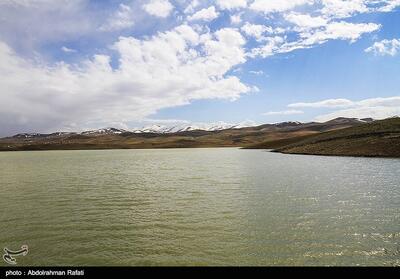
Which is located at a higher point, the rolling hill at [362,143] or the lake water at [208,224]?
the rolling hill at [362,143]

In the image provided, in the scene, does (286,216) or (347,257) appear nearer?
(347,257)

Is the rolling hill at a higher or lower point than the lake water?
higher

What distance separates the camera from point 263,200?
1086 inches

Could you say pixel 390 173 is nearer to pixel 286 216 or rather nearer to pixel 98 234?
pixel 286 216

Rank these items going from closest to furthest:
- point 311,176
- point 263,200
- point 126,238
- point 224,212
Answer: point 126,238
point 224,212
point 263,200
point 311,176

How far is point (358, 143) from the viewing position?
8112 centimetres

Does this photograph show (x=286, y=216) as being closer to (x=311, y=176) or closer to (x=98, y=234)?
(x=98, y=234)

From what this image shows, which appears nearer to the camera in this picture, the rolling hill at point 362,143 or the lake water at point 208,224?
the lake water at point 208,224

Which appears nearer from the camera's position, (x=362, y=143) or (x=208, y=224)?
(x=208, y=224)

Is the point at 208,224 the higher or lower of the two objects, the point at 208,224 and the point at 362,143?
the lower

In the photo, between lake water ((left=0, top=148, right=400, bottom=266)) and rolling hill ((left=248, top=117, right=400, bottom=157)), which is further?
rolling hill ((left=248, top=117, right=400, bottom=157))
